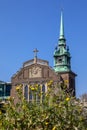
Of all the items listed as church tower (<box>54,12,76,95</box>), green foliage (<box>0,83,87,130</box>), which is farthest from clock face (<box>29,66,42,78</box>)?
green foliage (<box>0,83,87,130</box>)

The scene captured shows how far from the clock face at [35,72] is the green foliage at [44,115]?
47927mm

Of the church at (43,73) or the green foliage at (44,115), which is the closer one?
the green foliage at (44,115)

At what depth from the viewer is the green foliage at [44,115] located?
898 cm

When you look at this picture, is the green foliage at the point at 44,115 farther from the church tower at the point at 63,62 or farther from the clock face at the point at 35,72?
the church tower at the point at 63,62

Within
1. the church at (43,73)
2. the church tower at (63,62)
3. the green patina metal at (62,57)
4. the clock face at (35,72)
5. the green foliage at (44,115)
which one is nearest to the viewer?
the green foliage at (44,115)

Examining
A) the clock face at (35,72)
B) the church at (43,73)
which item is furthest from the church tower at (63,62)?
the clock face at (35,72)

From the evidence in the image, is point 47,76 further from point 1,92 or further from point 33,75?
point 1,92

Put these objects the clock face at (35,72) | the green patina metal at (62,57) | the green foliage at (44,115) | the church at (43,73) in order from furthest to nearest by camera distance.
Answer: the green patina metal at (62,57) < the clock face at (35,72) < the church at (43,73) < the green foliage at (44,115)

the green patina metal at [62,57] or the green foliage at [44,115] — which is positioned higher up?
the green patina metal at [62,57]

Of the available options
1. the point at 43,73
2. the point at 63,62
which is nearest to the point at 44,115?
the point at 43,73

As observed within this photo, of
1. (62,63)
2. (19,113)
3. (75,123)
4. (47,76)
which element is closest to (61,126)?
(75,123)

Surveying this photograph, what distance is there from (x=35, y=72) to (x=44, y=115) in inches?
1922

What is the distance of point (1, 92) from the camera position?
62156 millimetres

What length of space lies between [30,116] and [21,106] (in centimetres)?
49
